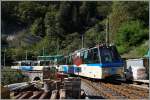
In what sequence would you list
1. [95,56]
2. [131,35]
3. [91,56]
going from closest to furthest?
[95,56] → [91,56] → [131,35]

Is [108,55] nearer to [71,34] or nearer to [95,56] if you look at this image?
[95,56]

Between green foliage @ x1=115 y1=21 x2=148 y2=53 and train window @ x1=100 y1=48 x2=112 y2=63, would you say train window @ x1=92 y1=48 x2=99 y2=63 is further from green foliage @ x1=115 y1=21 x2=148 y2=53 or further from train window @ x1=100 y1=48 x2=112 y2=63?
green foliage @ x1=115 y1=21 x2=148 y2=53

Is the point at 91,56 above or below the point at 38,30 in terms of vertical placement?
below

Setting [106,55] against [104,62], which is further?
[106,55]

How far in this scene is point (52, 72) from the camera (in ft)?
96.7

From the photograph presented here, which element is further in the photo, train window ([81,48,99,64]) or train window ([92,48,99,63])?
train window ([81,48,99,64])

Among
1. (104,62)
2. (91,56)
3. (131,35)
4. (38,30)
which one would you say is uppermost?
(38,30)

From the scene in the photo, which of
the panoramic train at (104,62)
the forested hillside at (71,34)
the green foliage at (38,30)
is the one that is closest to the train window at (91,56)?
the panoramic train at (104,62)

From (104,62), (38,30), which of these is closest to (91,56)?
(104,62)

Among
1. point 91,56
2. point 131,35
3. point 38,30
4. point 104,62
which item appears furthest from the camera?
point 131,35

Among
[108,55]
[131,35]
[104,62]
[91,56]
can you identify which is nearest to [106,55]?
[108,55]

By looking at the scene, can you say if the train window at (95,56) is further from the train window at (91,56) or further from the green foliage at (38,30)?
the green foliage at (38,30)

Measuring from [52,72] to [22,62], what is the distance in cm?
3595

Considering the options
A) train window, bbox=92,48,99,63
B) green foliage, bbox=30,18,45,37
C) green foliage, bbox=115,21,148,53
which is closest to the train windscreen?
train window, bbox=92,48,99,63
